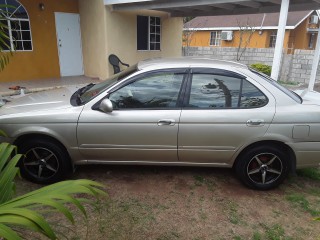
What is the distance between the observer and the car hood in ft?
11.5

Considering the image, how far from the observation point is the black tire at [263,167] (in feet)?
11.3

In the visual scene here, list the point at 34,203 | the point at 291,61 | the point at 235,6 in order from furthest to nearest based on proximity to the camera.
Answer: the point at 291,61 → the point at 235,6 → the point at 34,203

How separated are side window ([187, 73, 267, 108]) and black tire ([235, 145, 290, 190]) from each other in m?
0.61

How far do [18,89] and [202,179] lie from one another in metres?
6.37

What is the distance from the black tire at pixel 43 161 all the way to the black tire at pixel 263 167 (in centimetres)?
226

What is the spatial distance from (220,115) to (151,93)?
90 centimetres

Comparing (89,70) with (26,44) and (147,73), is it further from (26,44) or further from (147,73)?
(147,73)

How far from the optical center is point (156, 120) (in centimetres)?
336

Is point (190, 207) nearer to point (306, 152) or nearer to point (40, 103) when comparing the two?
point (306, 152)

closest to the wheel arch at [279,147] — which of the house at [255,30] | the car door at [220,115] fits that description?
the car door at [220,115]

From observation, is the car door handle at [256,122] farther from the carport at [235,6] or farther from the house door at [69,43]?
the house door at [69,43]

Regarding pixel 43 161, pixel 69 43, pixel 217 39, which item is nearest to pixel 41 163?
pixel 43 161

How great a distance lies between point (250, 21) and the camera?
2312cm

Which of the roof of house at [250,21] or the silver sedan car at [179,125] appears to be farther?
the roof of house at [250,21]
